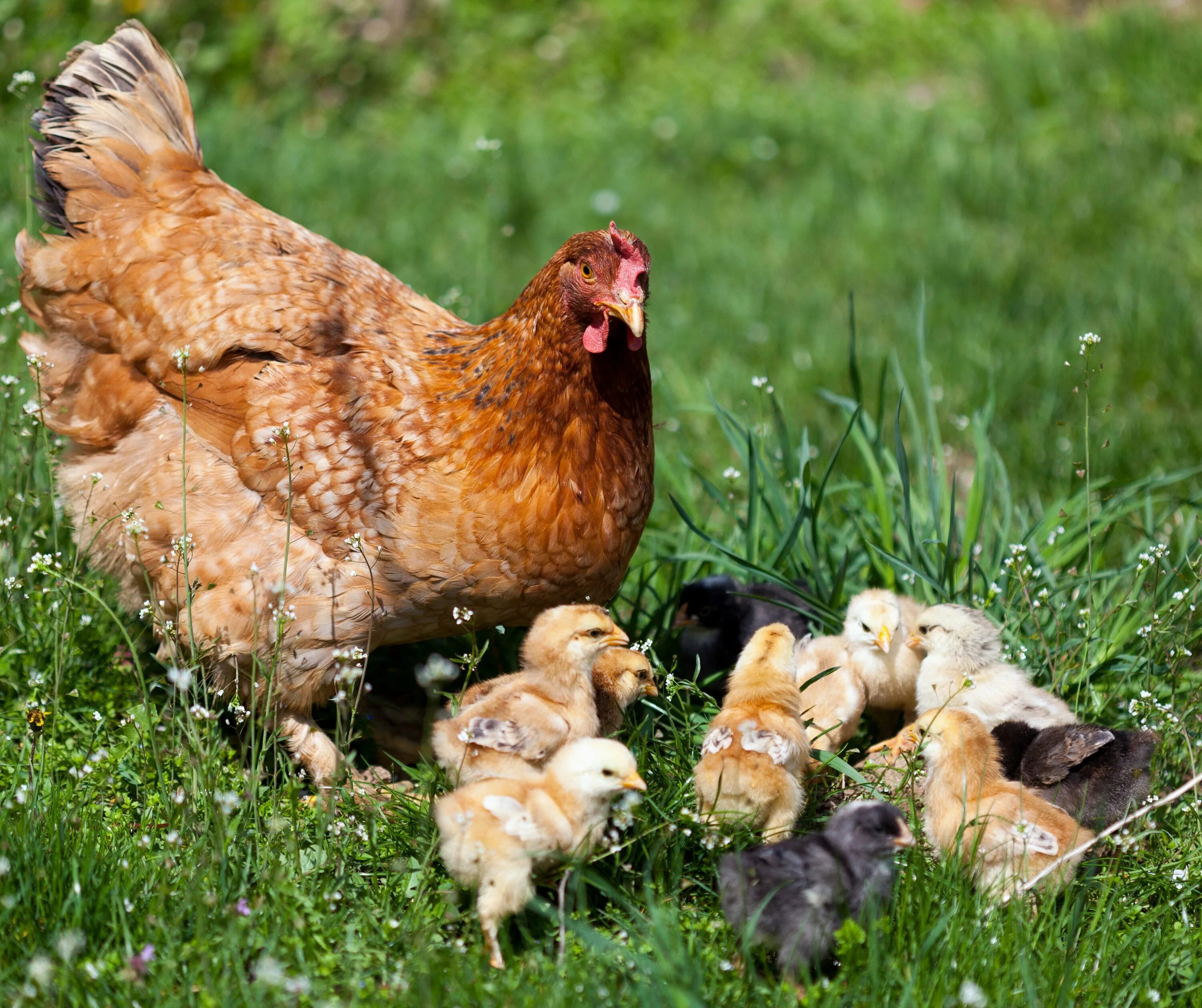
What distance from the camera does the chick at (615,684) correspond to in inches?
134

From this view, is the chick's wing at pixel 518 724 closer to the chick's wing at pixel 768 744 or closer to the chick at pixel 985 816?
the chick's wing at pixel 768 744

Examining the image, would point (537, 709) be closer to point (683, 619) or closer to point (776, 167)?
point (683, 619)

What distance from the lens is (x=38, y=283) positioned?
4188 millimetres

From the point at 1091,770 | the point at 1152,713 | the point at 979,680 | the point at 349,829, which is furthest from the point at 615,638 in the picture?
the point at 1152,713

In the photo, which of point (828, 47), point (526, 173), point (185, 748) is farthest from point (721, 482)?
point (828, 47)

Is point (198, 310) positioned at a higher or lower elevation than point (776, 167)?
lower

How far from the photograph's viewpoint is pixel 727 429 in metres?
4.59

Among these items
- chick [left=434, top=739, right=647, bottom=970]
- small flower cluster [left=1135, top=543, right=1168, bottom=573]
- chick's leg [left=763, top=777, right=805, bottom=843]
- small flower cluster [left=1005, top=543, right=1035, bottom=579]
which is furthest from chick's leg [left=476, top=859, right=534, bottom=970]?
small flower cluster [left=1135, top=543, right=1168, bottom=573]

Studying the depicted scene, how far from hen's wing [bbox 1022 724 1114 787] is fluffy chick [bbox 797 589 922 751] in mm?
499

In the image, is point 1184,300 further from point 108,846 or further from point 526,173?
point 108,846

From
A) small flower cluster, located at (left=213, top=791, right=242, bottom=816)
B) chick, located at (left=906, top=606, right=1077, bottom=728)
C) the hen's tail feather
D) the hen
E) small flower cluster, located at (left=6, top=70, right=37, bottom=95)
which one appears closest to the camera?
small flower cluster, located at (left=213, top=791, right=242, bottom=816)

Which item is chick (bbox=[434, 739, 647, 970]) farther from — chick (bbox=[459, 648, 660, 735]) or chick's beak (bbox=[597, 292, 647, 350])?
chick's beak (bbox=[597, 292, 647, 350])

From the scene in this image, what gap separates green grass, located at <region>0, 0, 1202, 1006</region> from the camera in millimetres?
2768

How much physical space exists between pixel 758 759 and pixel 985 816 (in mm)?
611
